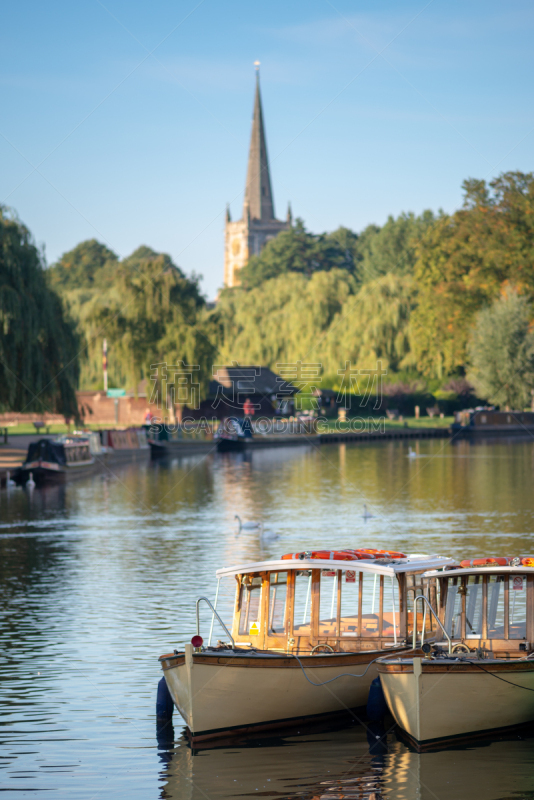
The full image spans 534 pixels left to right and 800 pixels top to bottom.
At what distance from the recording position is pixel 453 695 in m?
14.0

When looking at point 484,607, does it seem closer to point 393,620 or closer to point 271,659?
point 393,620

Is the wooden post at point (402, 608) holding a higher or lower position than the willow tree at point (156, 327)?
lower

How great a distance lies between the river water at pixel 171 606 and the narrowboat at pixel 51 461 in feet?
5.21

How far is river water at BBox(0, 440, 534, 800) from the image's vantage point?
43.7 feet

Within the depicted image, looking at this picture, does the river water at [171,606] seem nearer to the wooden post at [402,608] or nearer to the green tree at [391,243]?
the wooden post at [402,608]

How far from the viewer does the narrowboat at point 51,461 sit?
175ft

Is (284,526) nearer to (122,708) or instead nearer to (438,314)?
(122,708)

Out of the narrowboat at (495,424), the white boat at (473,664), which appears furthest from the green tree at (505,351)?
the white boat at (473,664)

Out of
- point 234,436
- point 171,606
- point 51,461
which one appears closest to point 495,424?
point 234,436

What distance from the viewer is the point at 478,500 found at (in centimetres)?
4438

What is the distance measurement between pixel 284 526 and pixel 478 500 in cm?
1094

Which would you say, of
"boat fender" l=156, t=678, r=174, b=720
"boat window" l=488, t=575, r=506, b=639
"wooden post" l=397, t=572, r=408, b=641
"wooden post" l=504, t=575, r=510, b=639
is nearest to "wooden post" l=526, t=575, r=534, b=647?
"wooden post" l=504, t=575, r=510, b=639

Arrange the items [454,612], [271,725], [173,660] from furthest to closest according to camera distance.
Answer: [454,612] < [271,725] < [173,660]

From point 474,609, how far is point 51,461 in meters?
41.1
